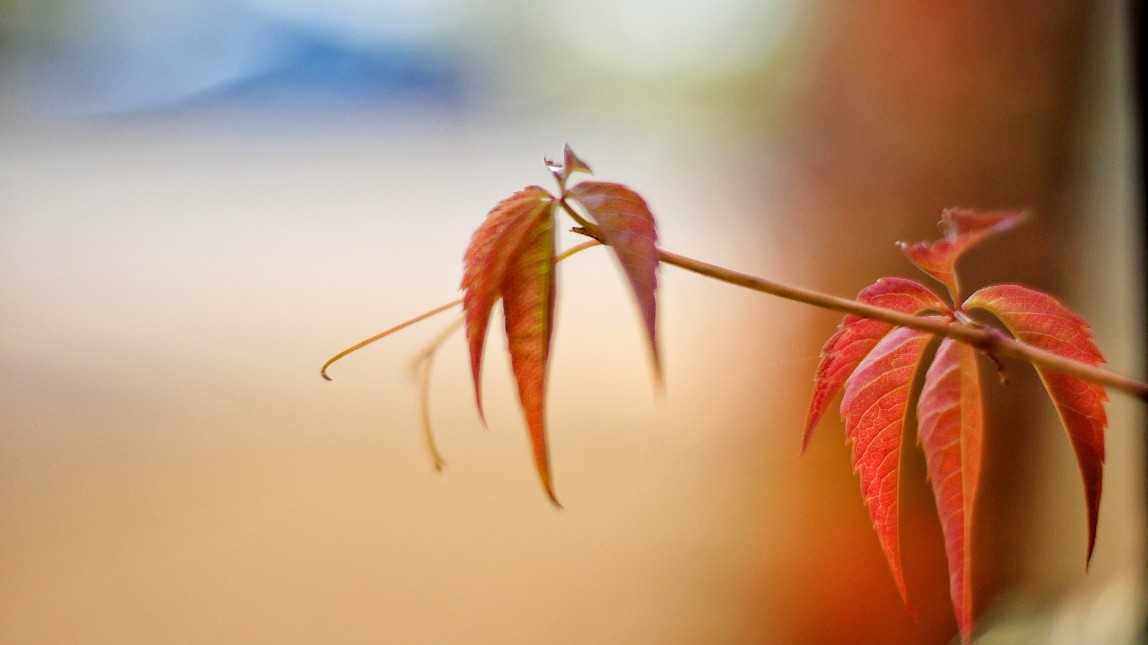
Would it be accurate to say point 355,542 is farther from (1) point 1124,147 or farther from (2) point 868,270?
(1) point 1124,147

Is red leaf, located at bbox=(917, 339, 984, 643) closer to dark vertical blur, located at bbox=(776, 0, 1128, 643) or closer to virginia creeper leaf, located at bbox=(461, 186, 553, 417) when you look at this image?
virginia creeper leaf, located at bbox=(461, 186, 553, 417)

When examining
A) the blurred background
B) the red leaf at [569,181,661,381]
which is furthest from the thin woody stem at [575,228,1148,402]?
the blurred background

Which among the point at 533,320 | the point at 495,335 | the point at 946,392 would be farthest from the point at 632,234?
the point at 495,335

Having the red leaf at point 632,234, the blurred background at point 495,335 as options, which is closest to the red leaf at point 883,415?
the red leaf at point 632,234

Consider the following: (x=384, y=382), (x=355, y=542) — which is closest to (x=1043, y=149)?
(x=384, y=382)

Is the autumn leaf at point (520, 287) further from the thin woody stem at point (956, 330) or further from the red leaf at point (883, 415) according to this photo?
the red leaf at point (883, 415)

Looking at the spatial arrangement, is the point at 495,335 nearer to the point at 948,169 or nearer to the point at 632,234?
the point at 948,169

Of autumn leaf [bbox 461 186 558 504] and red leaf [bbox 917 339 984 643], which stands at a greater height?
autumn leaf [bbox 461 186 558 504]
